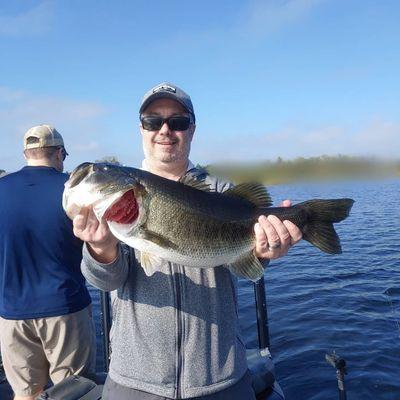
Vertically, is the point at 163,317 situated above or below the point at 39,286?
above

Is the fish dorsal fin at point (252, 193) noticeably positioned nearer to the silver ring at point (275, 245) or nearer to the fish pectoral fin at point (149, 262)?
the silver ring at point (275, 245)

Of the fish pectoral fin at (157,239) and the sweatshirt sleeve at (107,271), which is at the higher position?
the fish pectoral fin at (157,239)

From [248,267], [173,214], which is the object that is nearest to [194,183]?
[173,214]

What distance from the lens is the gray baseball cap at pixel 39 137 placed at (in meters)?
5.72

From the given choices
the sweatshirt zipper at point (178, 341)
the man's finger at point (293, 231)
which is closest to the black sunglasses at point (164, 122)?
the man's finger at point (293, 231)

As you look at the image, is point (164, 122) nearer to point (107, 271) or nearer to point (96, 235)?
point (96, 235)

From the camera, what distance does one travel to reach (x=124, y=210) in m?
3.26

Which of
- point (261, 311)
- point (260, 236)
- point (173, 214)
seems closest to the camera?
point (173, 214)

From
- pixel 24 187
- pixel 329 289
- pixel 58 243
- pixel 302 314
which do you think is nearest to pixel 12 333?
pixel 58 243

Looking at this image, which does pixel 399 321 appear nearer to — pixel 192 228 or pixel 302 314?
pixel 302 314

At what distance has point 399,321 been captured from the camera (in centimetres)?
1027

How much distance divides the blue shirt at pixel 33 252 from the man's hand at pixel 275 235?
280 centimetres

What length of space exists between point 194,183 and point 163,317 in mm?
1099

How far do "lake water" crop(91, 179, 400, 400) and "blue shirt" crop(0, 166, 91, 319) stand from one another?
4.63 metres
